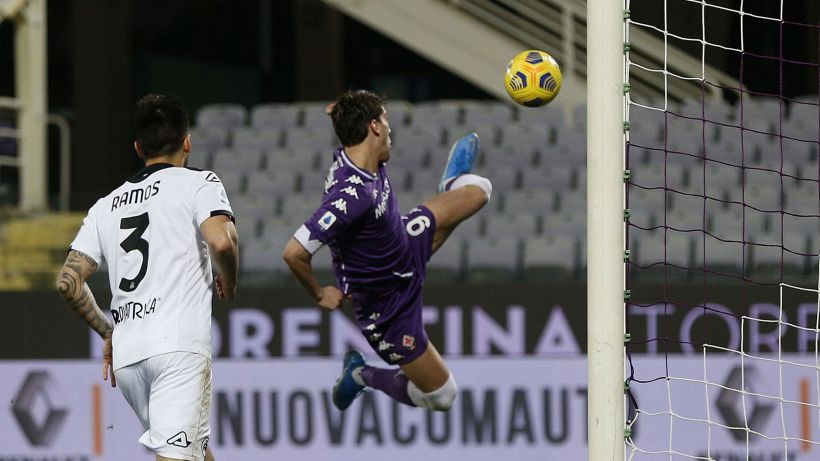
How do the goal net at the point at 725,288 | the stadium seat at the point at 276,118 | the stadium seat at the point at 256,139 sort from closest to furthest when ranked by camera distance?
the goal net at the point at 725,288
the stadium seat at the point at 256,139
the stadium seat at the point at 276,118

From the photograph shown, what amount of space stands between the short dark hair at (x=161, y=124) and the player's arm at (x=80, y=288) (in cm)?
46

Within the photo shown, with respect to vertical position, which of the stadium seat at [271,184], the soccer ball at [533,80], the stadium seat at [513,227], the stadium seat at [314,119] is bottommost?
the stadium seat at [513,227]

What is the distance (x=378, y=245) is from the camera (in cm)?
542

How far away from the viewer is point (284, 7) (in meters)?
16.3

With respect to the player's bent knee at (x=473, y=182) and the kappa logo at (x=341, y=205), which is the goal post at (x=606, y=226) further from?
the player's bent knee at (x=473, y=182)

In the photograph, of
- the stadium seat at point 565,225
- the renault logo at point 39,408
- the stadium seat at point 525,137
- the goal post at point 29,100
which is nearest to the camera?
the renault logo at point 39,408

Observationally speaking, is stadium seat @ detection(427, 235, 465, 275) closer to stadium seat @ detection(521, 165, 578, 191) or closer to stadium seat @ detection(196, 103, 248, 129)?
stadium seat @ detection(521, 165, 578, 191)

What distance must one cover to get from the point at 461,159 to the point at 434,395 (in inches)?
47.3

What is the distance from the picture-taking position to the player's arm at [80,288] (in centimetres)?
428

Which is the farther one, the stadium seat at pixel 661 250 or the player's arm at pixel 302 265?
the stadium seat at pixel 661 250

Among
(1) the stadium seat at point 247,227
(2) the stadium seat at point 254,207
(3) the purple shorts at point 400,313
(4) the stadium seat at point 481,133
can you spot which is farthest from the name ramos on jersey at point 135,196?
(4) the stadium seat at point 481,133

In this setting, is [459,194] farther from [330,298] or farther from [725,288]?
[725,288]

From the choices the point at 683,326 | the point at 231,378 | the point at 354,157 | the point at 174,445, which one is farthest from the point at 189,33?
the point at 174,445

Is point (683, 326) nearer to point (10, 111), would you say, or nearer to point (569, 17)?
point (569, 17)
